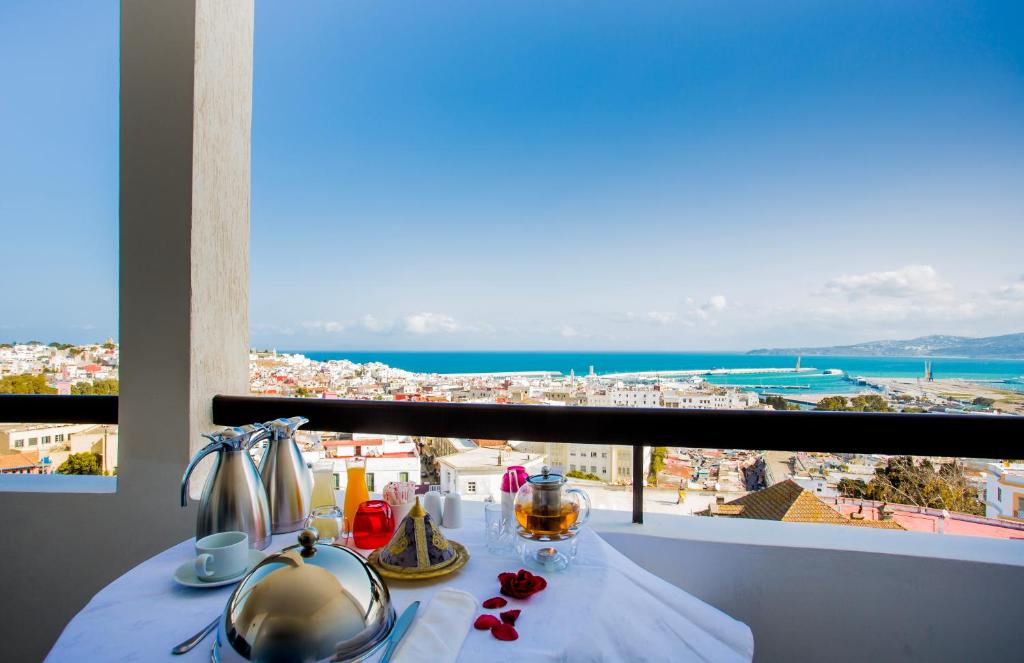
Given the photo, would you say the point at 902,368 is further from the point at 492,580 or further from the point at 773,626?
the point at 492,580

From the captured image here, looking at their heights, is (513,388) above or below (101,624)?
above

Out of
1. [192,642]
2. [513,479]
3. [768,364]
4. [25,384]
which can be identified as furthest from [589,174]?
[192,642]

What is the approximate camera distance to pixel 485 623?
2.21 ft

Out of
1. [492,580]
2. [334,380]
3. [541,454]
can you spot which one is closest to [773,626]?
[541,454]

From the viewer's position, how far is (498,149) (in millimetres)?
12852

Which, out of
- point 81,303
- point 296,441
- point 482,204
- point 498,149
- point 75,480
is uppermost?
point 498,149

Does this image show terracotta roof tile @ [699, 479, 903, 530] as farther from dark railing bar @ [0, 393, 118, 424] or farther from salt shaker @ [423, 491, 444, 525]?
dark railing bar @ [0, 393, 118, 424]

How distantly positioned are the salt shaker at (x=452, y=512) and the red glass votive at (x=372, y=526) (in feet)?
0.45

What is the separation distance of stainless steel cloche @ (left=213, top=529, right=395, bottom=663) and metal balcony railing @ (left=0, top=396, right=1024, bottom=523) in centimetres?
80

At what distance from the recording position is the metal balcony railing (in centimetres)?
116

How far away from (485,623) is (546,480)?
282mm

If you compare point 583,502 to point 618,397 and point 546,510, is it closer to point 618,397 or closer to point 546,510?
point 546,510

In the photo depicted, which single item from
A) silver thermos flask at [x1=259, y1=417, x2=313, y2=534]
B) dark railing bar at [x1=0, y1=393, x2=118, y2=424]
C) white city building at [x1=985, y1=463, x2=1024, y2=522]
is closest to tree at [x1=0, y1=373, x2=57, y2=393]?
dark railing bar at [x1=0, y1=393, x2=118, y2=424]

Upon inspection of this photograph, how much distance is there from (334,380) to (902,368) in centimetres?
641
